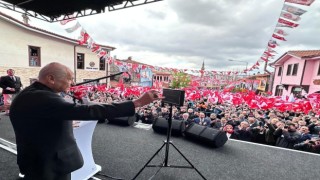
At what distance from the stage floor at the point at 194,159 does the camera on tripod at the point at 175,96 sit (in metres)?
1.10

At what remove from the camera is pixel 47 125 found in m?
1.00

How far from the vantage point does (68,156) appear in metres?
1.15

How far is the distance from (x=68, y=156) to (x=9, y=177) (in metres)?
1.80

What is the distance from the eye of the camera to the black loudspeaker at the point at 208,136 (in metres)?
3.36

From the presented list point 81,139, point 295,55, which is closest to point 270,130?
point 81,139

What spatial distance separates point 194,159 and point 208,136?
0.63 metres

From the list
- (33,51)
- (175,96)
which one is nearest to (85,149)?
(175,96)

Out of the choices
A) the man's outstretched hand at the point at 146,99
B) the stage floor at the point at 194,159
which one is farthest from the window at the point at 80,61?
the man's outstretched hand at the point at 146,99

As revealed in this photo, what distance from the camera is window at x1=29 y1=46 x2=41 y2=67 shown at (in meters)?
11.0

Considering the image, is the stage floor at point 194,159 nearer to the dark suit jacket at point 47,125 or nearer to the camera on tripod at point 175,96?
the camera on tripod at point 175,96

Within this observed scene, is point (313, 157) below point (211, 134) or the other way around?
below

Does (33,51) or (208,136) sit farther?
(33,51)

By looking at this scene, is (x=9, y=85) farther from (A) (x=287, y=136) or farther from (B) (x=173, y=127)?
(A) (x=287, y=136)

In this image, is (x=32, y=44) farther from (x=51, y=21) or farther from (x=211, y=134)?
(x=211, y=134)
